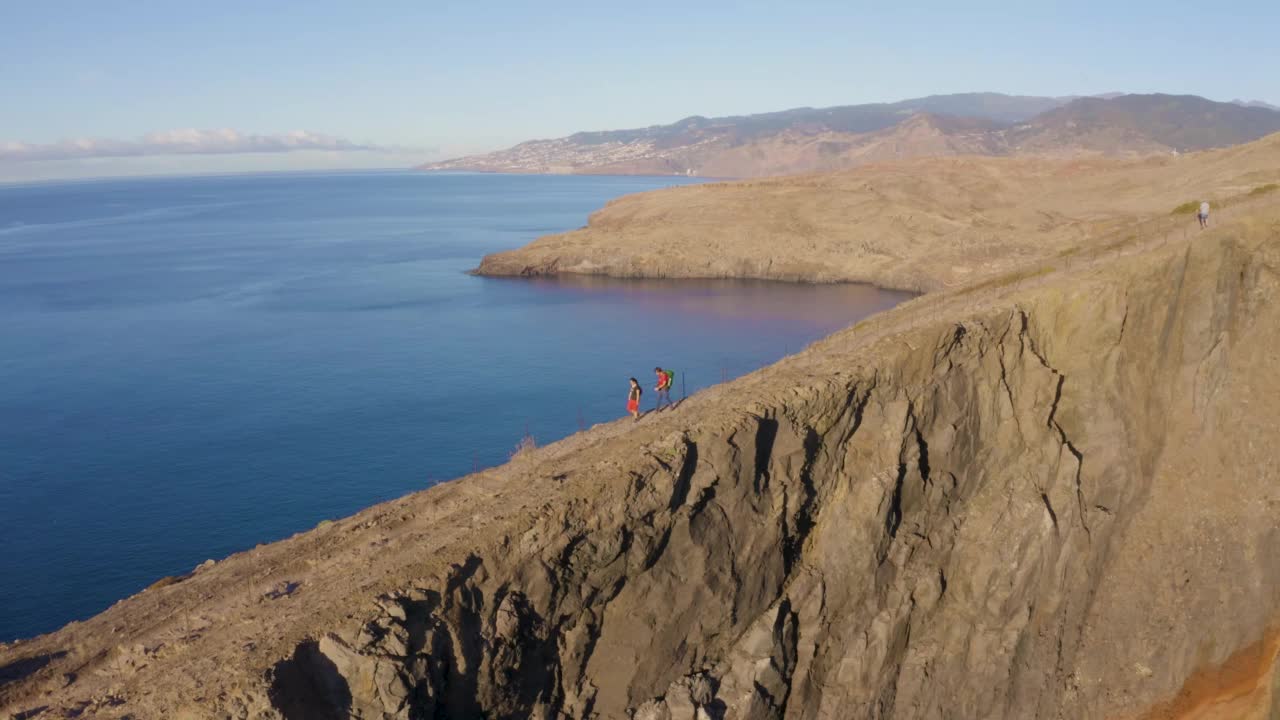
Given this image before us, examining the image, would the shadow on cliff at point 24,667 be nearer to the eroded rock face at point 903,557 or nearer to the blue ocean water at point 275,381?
the eroded rock face at point 903,557

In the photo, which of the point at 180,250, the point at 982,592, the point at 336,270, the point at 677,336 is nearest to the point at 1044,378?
the point at 982,592

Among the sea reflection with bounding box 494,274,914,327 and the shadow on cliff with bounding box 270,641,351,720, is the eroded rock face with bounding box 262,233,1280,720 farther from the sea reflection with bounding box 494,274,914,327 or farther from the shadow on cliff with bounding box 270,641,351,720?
the sea reflection with bounding box 494,274,914,327

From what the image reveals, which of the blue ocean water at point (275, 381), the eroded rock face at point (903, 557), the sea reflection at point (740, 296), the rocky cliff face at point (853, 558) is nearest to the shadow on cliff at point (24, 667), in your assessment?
the rocky cliff face at point (853, 558)

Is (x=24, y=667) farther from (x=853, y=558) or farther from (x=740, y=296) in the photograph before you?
(x=740, y=296)

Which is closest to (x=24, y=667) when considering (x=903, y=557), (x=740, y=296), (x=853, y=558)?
(x=853, y=558)

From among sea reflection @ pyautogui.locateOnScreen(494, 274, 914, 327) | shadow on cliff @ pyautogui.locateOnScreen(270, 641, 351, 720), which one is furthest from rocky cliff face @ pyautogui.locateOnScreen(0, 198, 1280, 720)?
sea reflection @ pyautogui.locateOnScreen(494, 274, 914, 327)
